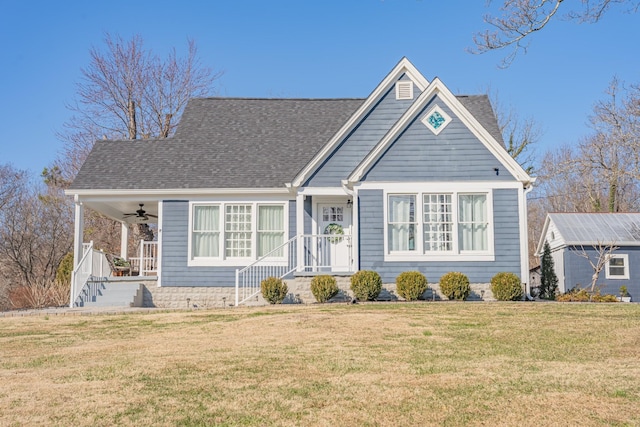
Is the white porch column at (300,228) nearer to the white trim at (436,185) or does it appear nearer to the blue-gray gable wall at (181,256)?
the blue-gray gable wall at (181,256)

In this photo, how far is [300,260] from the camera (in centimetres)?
1641

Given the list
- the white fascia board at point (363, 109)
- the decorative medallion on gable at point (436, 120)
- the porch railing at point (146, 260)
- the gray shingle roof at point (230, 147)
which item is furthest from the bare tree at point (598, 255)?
the porch railing at point (146, 260)

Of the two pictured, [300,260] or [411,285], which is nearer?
[411,285]

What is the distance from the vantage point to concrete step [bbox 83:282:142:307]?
16.9m

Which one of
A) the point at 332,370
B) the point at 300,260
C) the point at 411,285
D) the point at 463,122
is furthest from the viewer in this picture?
the point at 300,260

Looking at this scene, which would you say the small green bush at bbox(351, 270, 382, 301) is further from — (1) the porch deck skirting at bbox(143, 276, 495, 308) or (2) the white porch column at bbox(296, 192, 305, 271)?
(2) the white porch column at bbox(296, 192, 305, 271)

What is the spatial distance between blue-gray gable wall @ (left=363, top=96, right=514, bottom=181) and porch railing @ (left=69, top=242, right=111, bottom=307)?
26.6 ft

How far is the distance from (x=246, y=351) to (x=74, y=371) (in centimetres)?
219

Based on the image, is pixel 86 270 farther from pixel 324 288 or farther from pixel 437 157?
pixel 437 157

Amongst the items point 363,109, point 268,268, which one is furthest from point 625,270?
point 268,268

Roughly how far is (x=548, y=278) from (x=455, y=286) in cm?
1013

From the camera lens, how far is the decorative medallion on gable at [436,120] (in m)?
16.0

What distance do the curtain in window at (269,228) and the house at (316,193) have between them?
1.6 inches

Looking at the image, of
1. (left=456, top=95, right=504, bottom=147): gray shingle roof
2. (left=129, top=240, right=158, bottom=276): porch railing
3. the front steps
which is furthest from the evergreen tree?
the front steps
